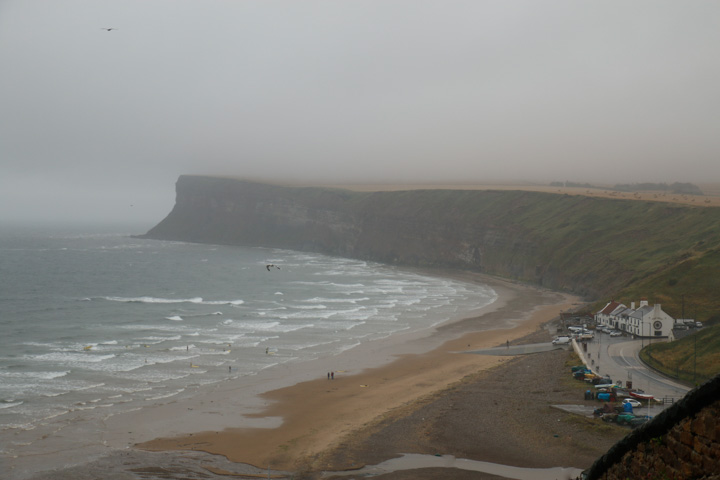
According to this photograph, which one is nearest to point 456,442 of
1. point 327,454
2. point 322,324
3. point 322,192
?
point 327,454

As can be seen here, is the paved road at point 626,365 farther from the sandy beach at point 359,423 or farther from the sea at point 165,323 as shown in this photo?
the sea at point 165,323

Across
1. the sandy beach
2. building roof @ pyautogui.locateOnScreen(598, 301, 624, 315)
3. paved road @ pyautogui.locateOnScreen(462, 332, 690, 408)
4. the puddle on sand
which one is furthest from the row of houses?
the puddle on sand

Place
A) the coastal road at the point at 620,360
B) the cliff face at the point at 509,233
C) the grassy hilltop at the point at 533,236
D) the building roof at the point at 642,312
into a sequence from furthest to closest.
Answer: the cliff face at the point at 509,233, the grassy hilltop at the point at 533,236, the building roof at the point at 642,312, the coastal road at the point at 620,360

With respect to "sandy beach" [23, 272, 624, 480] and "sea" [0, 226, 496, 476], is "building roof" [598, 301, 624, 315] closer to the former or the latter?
"sandy beach" [23, 272, 624, 480]

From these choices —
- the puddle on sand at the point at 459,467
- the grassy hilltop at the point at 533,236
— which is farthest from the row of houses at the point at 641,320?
the puddle on sand at the point at 459,467

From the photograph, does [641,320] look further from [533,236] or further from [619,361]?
[533,236]
